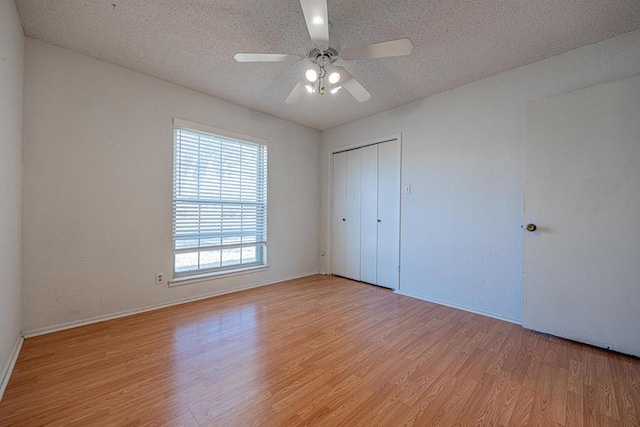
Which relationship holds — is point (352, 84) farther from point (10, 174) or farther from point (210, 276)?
point (210, 276)

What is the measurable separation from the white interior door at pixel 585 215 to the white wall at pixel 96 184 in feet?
11.3

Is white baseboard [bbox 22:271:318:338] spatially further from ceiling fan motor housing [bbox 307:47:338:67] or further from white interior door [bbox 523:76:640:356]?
white interior door [bbox 523:76:640:356]

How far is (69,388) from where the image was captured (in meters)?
1.54

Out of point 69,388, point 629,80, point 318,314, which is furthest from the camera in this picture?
point 318,314

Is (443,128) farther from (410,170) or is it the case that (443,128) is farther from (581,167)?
(581,167)

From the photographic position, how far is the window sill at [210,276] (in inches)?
117

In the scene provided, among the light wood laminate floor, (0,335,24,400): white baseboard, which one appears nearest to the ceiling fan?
the light wood laminate floor

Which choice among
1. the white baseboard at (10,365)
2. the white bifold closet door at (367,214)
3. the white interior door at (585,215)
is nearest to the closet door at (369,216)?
the white bifold closet door at (367,214)

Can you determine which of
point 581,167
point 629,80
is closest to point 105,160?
point 581,167

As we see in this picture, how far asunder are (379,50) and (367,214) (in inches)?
99.3

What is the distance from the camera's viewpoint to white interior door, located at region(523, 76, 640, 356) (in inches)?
76.7

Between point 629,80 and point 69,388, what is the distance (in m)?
4.42

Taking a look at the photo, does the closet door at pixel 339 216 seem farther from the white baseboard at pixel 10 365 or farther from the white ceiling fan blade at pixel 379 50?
the white baseboard at pixel 10 365

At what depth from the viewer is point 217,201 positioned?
3277 millimetres
